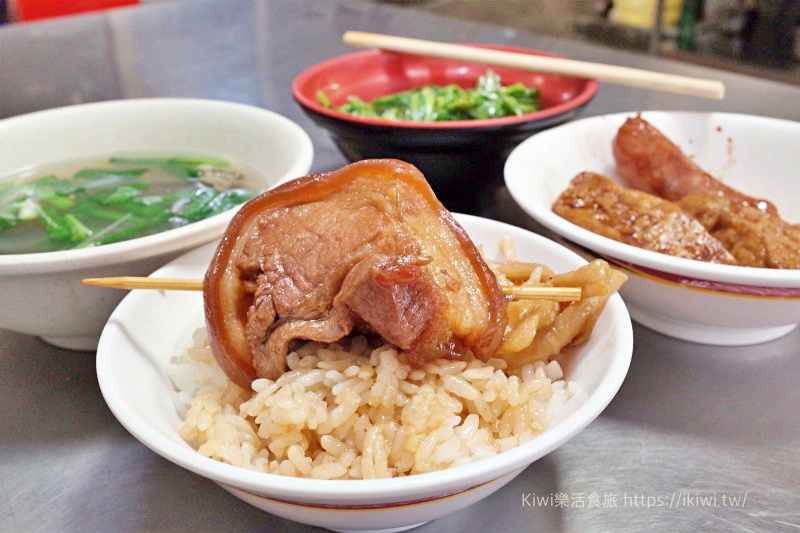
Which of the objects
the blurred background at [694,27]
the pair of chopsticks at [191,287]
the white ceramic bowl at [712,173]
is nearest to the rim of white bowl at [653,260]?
the white ceramic bowl at [712,173]

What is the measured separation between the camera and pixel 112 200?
2105mm

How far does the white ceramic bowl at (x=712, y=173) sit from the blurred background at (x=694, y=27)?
4031 mm

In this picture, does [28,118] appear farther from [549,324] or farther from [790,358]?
[790,358]

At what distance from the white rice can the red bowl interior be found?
56.3 inches

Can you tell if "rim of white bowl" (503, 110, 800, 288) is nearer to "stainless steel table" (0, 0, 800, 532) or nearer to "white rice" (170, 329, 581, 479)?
"stainless steel table" (0, 0, 800, 532)

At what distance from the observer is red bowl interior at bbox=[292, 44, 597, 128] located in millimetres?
2674

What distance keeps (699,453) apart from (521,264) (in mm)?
593

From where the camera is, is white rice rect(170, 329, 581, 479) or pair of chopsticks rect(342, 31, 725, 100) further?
pair of chopsticks rect(342, 31, 725, 100)

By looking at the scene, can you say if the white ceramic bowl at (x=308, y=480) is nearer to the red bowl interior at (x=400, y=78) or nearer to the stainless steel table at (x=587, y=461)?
the stainless steel table at (x=587, y=461)

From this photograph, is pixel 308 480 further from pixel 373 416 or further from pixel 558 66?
pixel 558 66

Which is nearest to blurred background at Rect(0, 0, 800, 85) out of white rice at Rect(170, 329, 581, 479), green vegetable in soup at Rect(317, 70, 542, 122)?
green vegetable in soup at Rect(317, 70, 542, 122)

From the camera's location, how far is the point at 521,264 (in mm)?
1577

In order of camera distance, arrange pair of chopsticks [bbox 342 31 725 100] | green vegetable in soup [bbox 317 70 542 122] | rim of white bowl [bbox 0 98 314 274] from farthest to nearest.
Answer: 1. green vegetable in soup [bbox 317 70 542 122]
2. pair of chopsticks [bbox 342 31 725 100]
3. rim of white bowl [bbox 0 98 314 274]

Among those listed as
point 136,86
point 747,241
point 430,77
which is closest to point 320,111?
point 430,77
